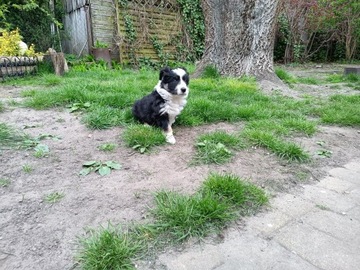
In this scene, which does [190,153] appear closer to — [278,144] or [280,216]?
[278,144]

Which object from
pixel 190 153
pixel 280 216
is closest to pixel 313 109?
pixel 190 153

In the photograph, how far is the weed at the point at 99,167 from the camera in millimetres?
2404

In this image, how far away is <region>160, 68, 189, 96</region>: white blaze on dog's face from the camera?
300 cm

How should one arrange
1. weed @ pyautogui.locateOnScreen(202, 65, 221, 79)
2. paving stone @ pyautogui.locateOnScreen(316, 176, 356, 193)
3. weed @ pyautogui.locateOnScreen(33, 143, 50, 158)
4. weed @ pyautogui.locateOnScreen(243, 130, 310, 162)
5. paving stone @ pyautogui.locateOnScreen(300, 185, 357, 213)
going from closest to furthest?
paving stone @ pyautogui.locateOnScreen(300, 185, 357, 213)
paving stone @ pyautogui.locateOnScreen(316, 176, 356, 193)
weed @ pyautogui.locateOnScreen(33, 143, 50, 158)
weed @ pyautogui.locateOnScreen(243, 130, 310, 162)
weed @ pyautogui.locateOnScreen(202, 65, 221, 79)

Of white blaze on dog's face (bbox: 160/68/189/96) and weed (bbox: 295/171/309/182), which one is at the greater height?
white blaze on dog's face (bbox: 160/68/189/96)

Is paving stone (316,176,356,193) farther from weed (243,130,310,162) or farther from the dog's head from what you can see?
the dog's head

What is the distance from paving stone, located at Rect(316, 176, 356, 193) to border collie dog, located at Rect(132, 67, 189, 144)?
1.51m

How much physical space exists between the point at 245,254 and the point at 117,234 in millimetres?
743

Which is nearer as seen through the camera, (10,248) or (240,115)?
(10,248)

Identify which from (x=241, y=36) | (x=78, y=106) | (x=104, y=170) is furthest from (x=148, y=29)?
(x=104, y=170)

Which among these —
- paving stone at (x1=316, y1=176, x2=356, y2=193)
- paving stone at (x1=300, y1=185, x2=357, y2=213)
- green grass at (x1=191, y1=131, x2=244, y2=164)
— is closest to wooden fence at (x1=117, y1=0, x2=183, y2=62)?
green grass at (x1=191, y1=131, x2=244, y2=164)

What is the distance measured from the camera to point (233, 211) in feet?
6.27

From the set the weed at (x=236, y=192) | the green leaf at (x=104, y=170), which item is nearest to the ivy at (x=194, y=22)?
the green leaf at (x=104, y=170)

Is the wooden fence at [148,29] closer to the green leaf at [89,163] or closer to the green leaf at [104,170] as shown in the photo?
the green leaf at [89,163]
